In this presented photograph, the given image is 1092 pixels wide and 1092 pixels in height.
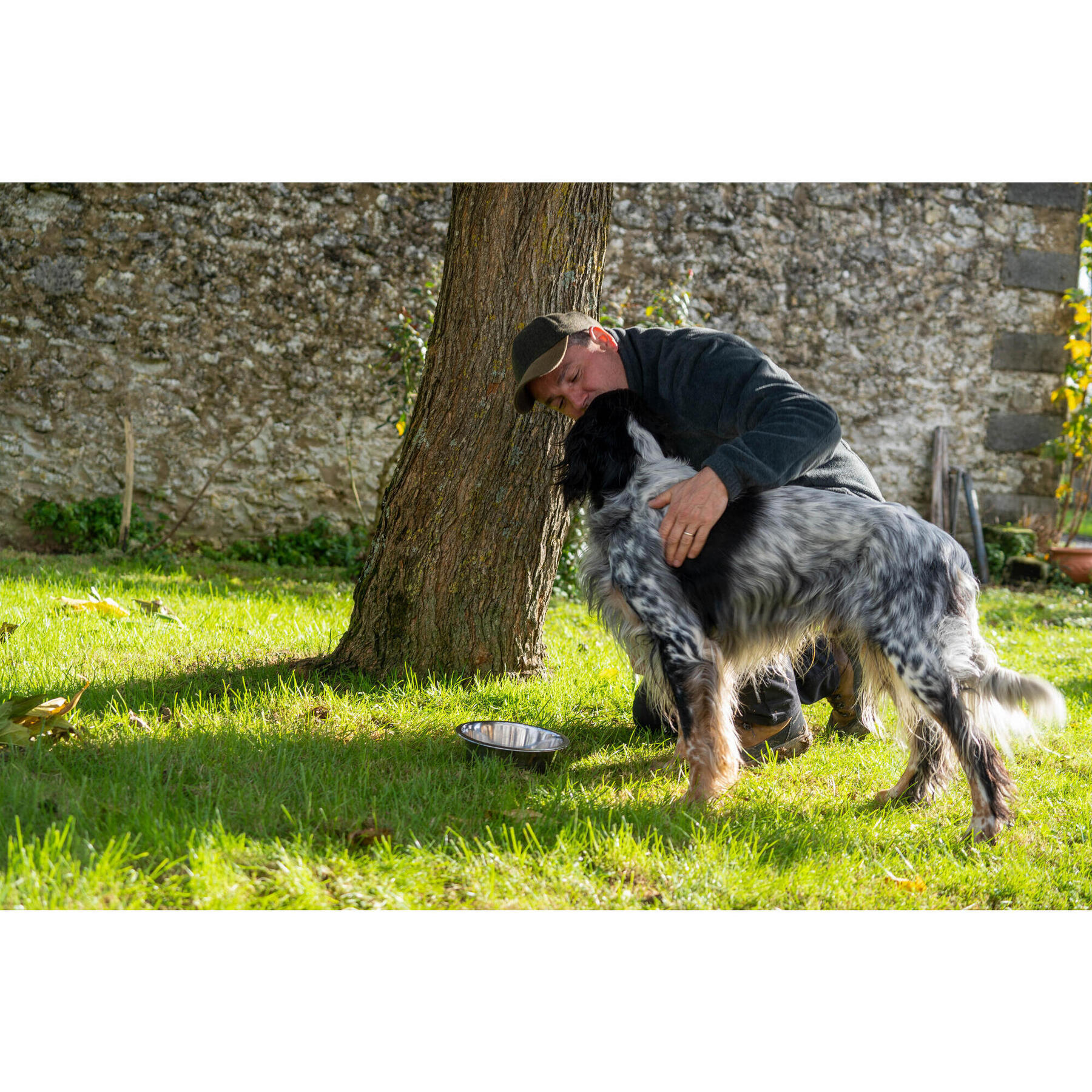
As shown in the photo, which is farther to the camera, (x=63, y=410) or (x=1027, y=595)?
(x=1027, y=595)

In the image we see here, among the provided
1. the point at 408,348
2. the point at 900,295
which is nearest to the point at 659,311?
the point at 408,348

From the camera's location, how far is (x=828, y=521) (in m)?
2.72

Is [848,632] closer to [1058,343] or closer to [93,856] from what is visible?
[93,856]

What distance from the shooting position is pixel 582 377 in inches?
117

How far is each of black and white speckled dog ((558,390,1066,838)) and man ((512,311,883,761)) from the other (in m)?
0.10

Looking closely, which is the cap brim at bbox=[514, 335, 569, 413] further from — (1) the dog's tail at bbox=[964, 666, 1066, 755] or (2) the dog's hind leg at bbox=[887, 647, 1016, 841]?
(1) the dog's tail at bbox=[964, 666, 1066, 755]

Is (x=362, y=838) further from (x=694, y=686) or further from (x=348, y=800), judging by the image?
(x=694, y=686)

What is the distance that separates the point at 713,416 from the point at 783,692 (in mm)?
1031

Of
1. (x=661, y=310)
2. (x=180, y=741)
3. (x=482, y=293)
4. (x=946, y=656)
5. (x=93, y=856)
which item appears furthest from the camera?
(x=661, y=310)

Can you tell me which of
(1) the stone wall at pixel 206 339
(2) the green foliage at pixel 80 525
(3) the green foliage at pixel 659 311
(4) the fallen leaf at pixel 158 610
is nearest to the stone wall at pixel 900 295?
(3) the green foliage at pixel 659 311

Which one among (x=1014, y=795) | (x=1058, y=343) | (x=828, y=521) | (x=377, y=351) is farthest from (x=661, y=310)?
(x=1058, y=343)

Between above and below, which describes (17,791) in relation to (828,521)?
below

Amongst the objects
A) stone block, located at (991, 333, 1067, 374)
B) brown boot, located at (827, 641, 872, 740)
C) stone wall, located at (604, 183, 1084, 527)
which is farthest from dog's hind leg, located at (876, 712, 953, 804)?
stone block, located at (991, 333, 1067, 374)

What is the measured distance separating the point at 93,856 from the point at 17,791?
47 cm
